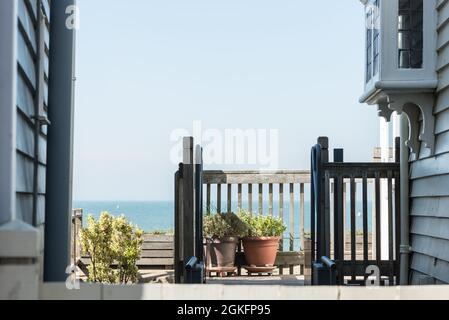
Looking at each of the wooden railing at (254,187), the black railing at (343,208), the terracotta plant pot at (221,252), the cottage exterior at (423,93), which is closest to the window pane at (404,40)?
the cottage exterior at (423,93)

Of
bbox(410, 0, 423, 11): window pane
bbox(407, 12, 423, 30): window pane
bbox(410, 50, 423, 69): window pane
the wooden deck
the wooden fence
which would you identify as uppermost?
bbox(410, 0, 423, 11): window pane

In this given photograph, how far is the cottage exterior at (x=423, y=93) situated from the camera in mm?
3887

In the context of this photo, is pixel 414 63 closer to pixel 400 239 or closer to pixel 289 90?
pixel 400 239

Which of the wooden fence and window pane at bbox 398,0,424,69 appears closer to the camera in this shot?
window pane at bbox 398,0,424,69

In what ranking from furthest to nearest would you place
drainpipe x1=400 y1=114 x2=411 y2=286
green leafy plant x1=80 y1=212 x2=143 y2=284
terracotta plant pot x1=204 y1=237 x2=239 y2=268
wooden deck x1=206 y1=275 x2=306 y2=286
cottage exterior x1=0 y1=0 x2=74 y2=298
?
green leafy plant x1=80 y1=212 x2=143 y2=284 < terracotta plant pot x1=204 y1=237 x2=239 y2=268 < wooden deck x1=206 y1=275 x2=306 y2=286 < drainpipe x1=400 y1=114 x2=411 y2=286 < cottage exterior x1=0 y1=0 x2=74 y2=298

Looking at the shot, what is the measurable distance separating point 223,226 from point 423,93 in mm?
2310

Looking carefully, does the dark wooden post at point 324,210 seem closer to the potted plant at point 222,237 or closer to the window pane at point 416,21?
the potted plant at point 222,237

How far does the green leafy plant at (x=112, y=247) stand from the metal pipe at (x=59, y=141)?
3.24 metres

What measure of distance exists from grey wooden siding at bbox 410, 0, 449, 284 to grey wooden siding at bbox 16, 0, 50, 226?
2.19 meters

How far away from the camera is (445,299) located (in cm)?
179

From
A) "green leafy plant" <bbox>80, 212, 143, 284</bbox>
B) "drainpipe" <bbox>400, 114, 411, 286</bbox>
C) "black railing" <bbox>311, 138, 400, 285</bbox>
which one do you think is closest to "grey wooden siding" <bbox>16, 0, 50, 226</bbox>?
"black railing" <bbox>311, 138, 400, 285</bbox>

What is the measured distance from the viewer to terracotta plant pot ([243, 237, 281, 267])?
579cm

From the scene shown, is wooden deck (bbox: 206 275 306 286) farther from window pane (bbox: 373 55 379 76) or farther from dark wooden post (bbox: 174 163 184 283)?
window pane (bbox: 373 55 379 76)
